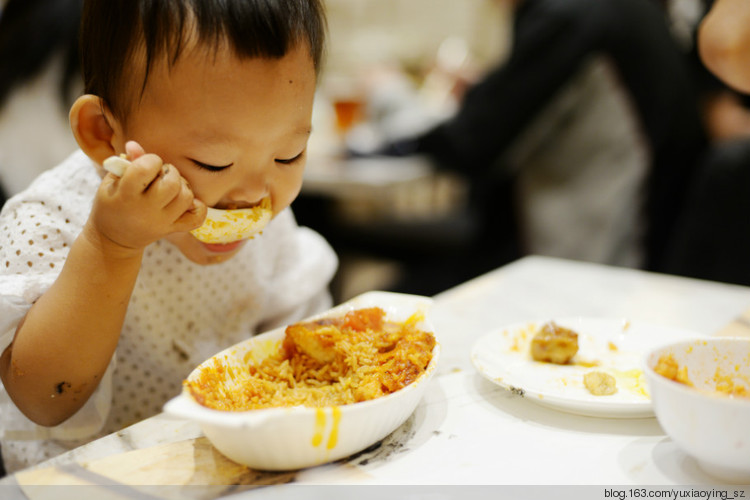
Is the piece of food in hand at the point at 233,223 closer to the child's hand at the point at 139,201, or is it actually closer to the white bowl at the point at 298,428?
the child's hand at the point at 139,201

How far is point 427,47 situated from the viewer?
632 centimetres

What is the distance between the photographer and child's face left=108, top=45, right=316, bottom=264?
740mm

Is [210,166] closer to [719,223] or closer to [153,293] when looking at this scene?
[153,293]

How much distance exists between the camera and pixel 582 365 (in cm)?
90

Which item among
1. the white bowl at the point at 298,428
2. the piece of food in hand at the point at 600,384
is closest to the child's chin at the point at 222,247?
the white bowl at the point at 298,428

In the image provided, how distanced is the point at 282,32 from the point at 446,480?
0.53 metres

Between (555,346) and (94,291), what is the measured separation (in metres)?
0.59

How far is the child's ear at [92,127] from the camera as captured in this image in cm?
79

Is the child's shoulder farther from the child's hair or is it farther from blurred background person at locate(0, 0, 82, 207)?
blurred background person at locate(0, 0, 82, 207)

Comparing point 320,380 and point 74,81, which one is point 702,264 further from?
point 74,81

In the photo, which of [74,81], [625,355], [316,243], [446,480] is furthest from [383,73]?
[446,480]

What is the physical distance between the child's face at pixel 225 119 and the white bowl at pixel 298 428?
23cm

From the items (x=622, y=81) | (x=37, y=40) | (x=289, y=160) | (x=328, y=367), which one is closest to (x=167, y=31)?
(x=289, y=160)

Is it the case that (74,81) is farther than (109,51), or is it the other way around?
(74,81)
